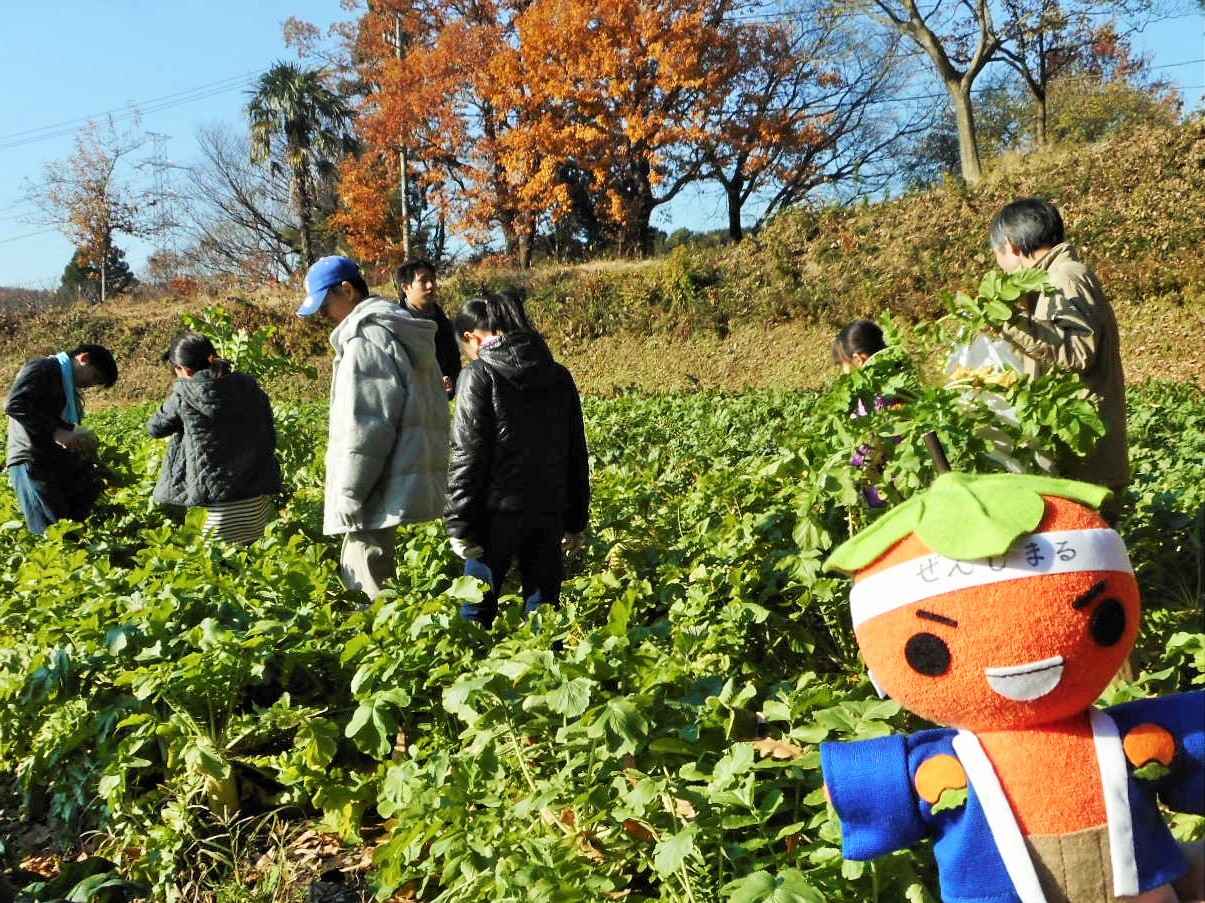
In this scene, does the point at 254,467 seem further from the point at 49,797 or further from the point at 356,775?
the point at 356,775

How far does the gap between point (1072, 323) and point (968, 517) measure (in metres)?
1.91

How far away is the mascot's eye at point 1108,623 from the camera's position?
1595 millimetres

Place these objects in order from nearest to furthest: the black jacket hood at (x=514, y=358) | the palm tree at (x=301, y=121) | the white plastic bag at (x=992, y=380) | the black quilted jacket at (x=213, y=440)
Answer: the white plastic bag at (x=992, y=380), the black jacket hood at (x=514, y=358), the black quilted jacket at (x=213, y=440), the palm tree at (x=301, y=121)

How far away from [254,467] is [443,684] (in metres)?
2.87

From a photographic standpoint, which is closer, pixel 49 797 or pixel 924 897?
pixel 924 897

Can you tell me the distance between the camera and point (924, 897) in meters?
1.93

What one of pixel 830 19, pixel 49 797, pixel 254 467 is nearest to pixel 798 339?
pixel 830 19

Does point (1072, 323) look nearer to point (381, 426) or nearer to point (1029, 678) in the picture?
point (1029, 678)

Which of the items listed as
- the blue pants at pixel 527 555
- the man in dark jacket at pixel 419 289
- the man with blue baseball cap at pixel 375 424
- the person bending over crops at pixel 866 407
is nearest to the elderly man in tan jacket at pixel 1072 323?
the person bending over crops at pixel 866 407

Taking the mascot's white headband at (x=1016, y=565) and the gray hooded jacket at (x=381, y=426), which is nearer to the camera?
the mascot's white headband at (x=1016, y=565)

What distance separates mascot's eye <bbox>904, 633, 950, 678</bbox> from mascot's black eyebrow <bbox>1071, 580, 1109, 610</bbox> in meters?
0.21

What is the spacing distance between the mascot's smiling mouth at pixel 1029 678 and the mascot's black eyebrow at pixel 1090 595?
9 cm

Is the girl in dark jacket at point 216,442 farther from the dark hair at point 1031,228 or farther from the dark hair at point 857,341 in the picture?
the dark hair at point 1031,228

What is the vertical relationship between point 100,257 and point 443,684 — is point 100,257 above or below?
above
